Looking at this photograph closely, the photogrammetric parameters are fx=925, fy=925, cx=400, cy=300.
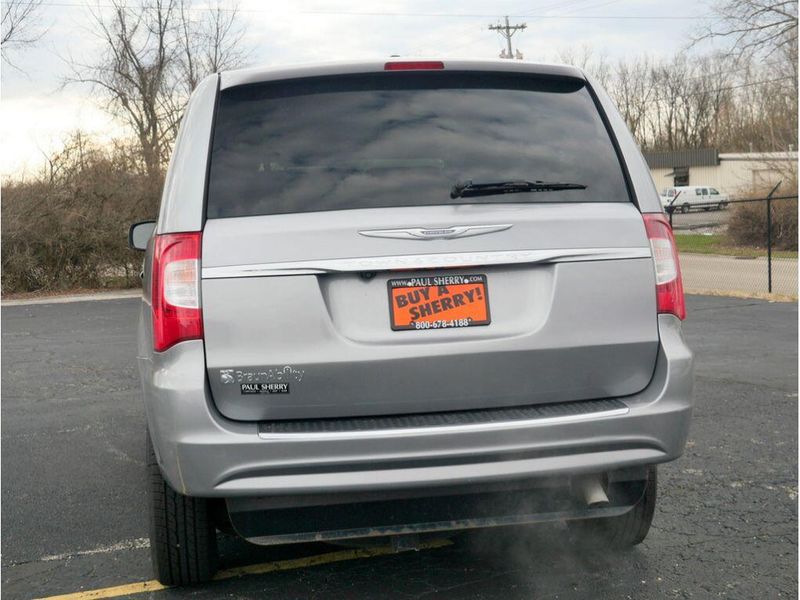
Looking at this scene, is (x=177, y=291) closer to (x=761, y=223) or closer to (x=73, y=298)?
(x=73, y=298)

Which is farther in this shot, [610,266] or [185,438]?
[610,266]

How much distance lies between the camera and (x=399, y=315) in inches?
118

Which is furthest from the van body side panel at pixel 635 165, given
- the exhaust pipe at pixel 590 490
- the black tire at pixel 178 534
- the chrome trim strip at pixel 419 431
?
the black tire at pixel 178 534

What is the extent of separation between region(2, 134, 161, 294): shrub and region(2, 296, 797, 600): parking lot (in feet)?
44.5

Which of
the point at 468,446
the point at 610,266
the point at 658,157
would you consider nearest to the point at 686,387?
the point at 610,266

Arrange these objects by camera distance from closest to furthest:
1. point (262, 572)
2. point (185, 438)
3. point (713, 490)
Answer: point (185, 438) < point (262, 572) < point (713, 490)

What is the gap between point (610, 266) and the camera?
3.13 metres

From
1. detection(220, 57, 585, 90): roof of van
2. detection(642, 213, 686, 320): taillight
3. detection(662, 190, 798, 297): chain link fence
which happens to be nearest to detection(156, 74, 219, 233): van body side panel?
detection(220, 57, 585, 90): roof of van

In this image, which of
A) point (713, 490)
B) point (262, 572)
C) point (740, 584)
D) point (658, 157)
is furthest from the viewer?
point (658, 157)

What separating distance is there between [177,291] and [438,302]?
2.78ft

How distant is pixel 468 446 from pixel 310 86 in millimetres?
1383

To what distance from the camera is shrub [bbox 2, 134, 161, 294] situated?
20.1 meters

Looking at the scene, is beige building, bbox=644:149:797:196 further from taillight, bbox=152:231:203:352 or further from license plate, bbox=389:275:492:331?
taillight, bbox=152:231:203:352

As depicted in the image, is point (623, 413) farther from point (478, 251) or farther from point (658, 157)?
point (658, 157)
